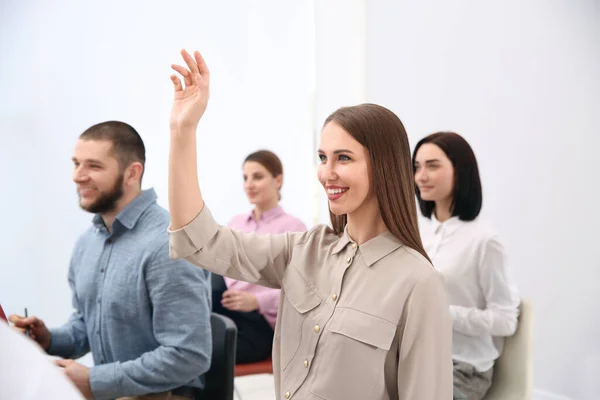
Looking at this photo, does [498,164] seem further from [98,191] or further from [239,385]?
[98,191]

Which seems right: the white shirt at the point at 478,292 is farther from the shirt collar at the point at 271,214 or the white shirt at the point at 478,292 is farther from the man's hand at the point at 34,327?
the shirt collar at the point at 271,214

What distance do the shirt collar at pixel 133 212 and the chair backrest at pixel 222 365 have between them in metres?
0.43

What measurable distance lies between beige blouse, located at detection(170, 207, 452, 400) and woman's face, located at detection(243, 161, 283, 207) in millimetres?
2403

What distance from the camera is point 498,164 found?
3.94m

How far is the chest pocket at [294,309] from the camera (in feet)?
4.52

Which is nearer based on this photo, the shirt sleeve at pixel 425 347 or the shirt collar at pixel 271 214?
the shirt sleeve at pixel 425 347

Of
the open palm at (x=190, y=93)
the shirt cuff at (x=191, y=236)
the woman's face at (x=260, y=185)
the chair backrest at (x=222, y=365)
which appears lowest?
the chair backrest at (x=222, y=365)

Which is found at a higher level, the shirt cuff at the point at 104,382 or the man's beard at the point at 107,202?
the man's beard at the point at 107,202

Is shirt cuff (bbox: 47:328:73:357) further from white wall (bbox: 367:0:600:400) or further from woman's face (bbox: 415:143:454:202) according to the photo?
white wall (bbox: 367:0:600:400)

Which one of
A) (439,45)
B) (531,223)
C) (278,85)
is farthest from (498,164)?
(278,85)

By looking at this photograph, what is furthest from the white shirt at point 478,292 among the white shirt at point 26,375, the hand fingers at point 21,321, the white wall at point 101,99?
the white wall at point 101,99

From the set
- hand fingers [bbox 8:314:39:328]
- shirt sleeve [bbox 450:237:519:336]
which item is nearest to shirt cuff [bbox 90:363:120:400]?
hand fingers [bbox 8:314:39:328]

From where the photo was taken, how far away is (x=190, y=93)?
1323 millimetres

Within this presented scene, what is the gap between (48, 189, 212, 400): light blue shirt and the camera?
1822 mm
